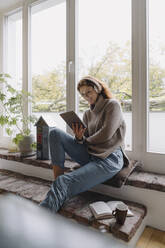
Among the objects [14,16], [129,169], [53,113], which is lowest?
[129,169]

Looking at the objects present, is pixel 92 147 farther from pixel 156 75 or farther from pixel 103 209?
pixel 156 75

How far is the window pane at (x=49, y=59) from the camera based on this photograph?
84.9 inches

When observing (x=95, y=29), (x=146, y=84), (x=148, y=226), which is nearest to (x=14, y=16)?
(x=95, y=29)

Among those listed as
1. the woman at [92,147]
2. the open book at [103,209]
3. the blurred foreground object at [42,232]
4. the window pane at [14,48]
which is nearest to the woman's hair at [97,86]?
the woman at [92,147]

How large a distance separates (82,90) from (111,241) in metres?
1.52

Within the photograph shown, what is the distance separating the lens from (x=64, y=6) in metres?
2.13

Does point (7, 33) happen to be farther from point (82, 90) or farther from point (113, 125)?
point (113, 125)

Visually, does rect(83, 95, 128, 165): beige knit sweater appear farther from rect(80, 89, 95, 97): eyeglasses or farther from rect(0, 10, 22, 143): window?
rect(0, 10, 22, 143): window

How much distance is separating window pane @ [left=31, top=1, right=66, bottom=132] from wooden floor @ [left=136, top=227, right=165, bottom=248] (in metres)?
1.29

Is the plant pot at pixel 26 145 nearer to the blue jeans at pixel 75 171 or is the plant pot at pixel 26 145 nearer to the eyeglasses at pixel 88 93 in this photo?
the blue jeans at pixel 75 171

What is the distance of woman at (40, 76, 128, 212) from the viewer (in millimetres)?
1265

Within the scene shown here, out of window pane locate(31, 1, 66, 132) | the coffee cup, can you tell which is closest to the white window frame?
the coffee cup

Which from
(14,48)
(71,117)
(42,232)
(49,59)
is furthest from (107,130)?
(14,48)

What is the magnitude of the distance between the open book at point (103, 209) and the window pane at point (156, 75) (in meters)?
0.62
